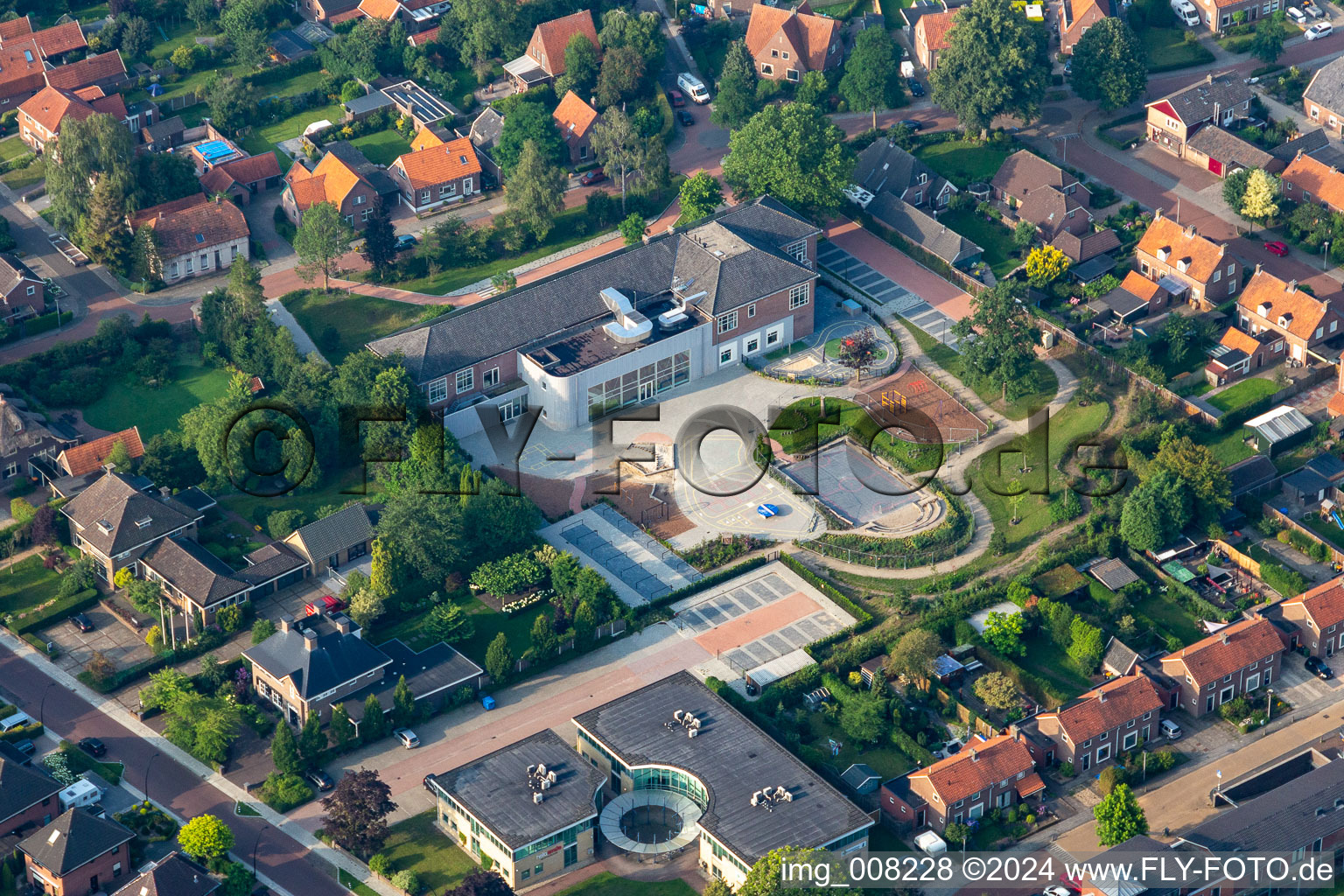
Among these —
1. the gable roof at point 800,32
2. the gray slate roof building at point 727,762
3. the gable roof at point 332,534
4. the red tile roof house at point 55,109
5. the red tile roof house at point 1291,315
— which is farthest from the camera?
the gable roof at point 800,32

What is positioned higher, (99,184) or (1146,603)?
(99,184)

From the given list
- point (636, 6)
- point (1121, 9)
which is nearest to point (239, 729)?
point (636, 6)

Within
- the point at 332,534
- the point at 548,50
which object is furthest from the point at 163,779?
the point at 548,50

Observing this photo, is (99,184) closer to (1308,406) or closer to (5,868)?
(5,868)

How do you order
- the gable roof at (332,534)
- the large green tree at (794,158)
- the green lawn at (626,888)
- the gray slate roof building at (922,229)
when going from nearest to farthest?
the green lawn at (626,888), the gable roof at (332,534), the gray slate roof building at (922,229), the large green tree at (794,158)

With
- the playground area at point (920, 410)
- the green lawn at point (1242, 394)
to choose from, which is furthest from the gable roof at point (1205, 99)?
the playground area at point (920, 410)

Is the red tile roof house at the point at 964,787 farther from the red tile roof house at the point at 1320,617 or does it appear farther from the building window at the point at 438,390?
the building window at the point at 438,390

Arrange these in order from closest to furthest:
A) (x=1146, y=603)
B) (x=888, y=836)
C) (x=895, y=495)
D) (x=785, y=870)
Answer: (x=785, y=870), (x=888, y=836), (x=1146, y=603), (x=895, y=495)
